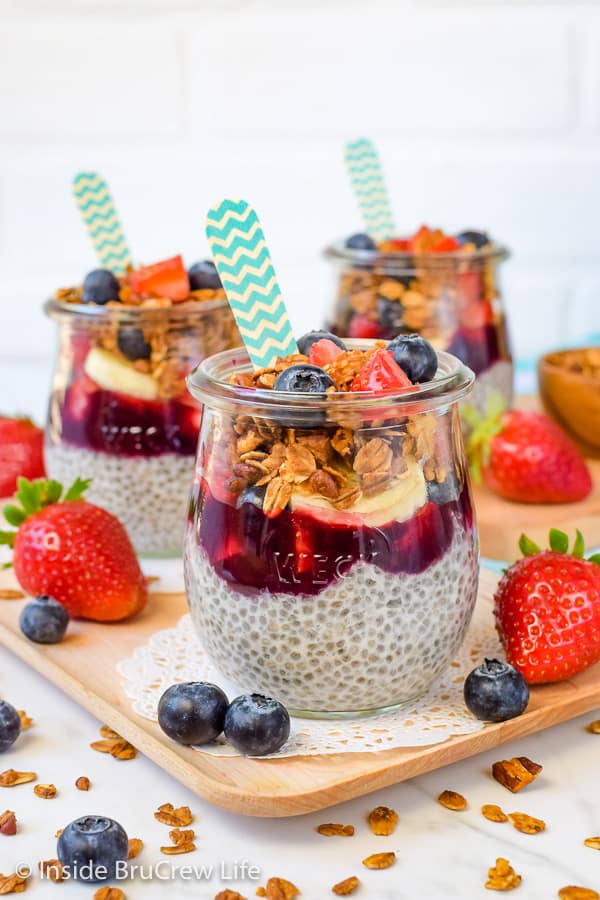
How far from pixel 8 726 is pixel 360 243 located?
2.70 feet

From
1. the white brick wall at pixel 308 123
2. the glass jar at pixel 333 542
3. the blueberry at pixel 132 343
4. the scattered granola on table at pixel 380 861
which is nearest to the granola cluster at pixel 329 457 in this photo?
the glass jar at pixel 333 542

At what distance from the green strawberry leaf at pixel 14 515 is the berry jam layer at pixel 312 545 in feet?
1.10

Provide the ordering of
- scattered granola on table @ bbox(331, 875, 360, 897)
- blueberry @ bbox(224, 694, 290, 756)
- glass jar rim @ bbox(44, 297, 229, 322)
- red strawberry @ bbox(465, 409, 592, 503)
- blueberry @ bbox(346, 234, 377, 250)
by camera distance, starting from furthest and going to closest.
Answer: blueberry @ bbox(346, 234, 377, 250) < red strawberry @ bbox(465, 409, 592, 503) < glass jar rim @ bbox(44, 297, 229, 322) < blueberry @ bbox(224, 694, 290, 756) < scattered granola on table @ bbox(331, 875, 360, 897)

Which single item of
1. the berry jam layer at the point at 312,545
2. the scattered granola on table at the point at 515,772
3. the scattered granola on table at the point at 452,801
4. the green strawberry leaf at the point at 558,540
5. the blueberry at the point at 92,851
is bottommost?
the scattered granola on table at the point at 515,772

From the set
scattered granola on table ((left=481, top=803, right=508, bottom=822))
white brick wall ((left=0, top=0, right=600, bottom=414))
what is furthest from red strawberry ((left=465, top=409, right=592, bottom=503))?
white brick wall ((left=0, top=0, right=600, bottom=414))

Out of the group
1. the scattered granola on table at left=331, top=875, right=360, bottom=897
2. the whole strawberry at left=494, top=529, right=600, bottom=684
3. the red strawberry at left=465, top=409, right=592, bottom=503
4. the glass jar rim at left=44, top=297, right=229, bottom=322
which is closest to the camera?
the scattered granola on table at left=331, top=875, right=360, bottom=897

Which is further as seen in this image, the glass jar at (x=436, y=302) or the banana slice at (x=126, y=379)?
the glass jar at (x=436, y=302)

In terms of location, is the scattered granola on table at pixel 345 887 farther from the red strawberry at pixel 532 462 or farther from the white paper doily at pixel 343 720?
the red strawberry at pixel 532 462

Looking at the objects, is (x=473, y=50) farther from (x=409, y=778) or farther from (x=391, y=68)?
(x=409, y=778)

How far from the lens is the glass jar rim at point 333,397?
909 mm

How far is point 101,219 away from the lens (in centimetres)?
140

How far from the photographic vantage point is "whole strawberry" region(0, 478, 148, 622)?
115cm

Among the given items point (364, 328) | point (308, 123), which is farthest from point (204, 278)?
point (308, 123)

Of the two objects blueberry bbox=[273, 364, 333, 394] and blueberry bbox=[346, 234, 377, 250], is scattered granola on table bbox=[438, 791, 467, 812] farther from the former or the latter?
blueberry bbox=[346, 234, 377, 250]
